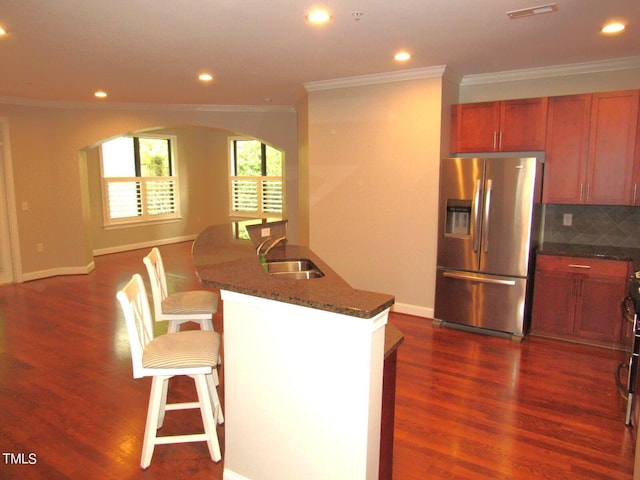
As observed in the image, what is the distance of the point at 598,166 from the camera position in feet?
13.2

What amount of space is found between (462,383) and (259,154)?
752 cm

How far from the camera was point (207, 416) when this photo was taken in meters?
2.33

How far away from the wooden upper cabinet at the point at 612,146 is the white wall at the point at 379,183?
4.53 feet

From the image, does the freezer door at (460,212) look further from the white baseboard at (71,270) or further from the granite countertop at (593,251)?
the white baseboard at (71,270)

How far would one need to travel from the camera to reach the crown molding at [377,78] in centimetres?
430

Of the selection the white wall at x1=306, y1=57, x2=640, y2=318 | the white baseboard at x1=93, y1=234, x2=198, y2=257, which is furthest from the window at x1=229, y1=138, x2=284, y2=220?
the white wall at x1=306, y1=57, x2=640, y2=318

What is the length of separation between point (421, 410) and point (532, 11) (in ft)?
8.73

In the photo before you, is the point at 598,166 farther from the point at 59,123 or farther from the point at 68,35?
the point at 59,123

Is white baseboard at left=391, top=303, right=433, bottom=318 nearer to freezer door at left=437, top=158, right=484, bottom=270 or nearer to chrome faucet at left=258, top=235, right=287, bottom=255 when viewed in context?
freezer door at left=437, top=158, right=484, bottom=270

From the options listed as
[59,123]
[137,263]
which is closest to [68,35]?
[59,123]

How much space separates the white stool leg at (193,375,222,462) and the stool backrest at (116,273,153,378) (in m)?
0.29

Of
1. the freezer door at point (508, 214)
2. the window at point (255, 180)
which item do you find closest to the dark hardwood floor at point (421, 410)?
the freezer door at point (508, 214)

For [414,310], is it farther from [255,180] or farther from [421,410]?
[255,180]

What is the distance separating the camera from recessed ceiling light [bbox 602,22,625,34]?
306 cm
